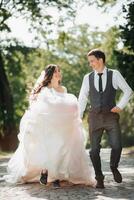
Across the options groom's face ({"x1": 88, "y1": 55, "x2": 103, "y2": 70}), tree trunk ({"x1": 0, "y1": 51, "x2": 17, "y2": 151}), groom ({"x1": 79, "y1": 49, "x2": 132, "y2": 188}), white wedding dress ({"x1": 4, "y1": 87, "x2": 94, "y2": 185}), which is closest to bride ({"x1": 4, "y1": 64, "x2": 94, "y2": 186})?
white wedding dress ({"x1": 4, "y1": 87, "x2": 94, "y2": 185})

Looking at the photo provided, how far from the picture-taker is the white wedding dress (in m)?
9.80

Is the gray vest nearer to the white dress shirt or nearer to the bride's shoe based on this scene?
the white dress shirt

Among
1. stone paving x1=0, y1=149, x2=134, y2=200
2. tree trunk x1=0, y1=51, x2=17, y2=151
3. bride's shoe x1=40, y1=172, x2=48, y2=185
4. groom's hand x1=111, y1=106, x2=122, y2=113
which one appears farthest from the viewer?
tree trunk x1=0, y1=51, x2=17, y2=151

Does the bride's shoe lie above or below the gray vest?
below

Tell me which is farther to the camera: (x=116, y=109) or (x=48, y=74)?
(x=48, y=74)

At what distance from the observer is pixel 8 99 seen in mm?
33719

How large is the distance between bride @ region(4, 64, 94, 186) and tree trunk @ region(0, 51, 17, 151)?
22.7m

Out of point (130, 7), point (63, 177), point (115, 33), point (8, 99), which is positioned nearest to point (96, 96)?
point (63, 177)

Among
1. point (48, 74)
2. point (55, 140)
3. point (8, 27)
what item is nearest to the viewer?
point (55, 140)

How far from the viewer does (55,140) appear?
9.88 meters

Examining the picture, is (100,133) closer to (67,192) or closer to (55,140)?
(55,140)

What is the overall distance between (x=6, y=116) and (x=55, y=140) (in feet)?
80.9

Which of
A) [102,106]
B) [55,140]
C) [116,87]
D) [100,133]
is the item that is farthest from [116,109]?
[55,140]

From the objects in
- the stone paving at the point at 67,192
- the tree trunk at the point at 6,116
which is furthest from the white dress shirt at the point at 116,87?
the tree trunk at the point at 6,116
